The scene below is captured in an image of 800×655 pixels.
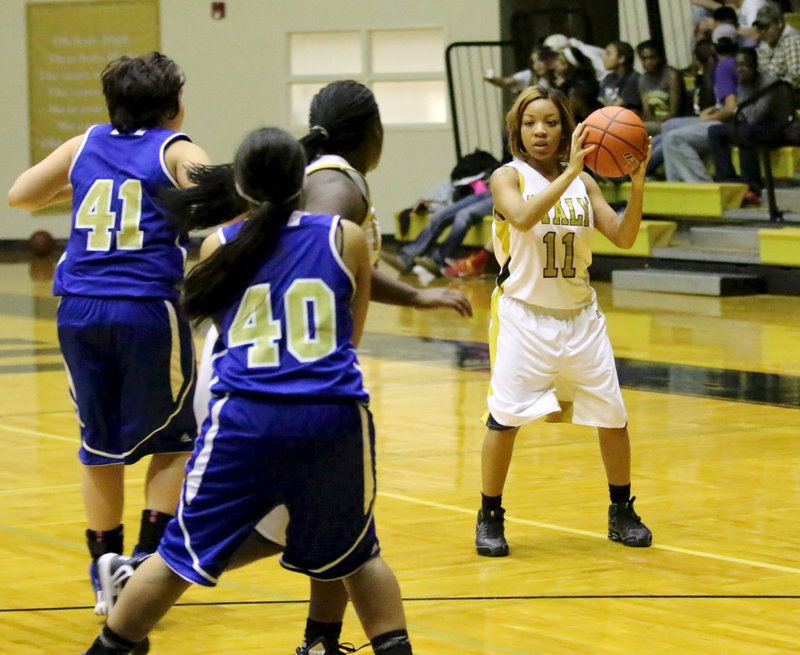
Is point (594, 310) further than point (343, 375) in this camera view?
Yes

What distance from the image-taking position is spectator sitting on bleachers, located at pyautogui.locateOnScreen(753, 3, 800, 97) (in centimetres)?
1395

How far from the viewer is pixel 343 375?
307 cm

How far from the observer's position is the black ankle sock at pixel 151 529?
13.5 feet

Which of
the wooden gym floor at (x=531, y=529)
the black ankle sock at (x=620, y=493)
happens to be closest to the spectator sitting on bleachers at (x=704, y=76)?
the wooden gym floor at (x=531, y=529)

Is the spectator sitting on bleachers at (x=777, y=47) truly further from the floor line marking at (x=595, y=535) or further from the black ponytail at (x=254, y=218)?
the black ponytail at (x=254, y=218)

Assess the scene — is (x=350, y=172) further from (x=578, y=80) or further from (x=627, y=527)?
(x=578, y=80)

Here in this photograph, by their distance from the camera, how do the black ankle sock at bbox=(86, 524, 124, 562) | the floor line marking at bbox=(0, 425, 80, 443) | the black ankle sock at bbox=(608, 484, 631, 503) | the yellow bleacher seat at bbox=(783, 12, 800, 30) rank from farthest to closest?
the yellow bleacher seat at bbox=(783, 12, 800, 30)
the floor line marking at bbox=(0, 425, 80, 443)
the black ankle sock at bbox=(608, 484, 631, 503)
the black ankle sock at bbox=(86, 524, 124, 562)

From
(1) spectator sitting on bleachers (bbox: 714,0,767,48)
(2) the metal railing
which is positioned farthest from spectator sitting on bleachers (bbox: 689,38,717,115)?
(2) the metal railing

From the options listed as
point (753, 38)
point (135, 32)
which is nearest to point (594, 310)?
point (753, 38)

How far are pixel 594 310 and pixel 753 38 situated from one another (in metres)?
10.6

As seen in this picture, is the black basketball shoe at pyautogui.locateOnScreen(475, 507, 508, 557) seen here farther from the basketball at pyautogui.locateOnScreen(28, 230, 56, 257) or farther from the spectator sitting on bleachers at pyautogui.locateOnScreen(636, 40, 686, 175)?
the basketball at pyautogui.locateOnScreen(28, 230, 56, 257)

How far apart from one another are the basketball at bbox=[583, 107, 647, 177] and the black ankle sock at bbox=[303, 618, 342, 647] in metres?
2.00

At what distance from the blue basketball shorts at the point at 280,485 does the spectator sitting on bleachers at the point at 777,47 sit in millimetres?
11615

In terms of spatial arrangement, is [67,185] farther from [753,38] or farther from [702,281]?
[753,38]
